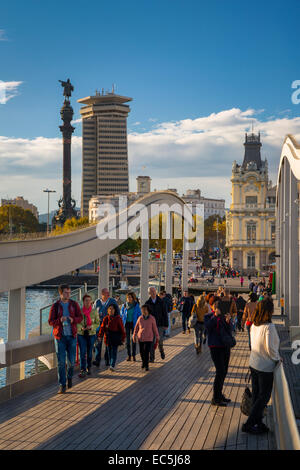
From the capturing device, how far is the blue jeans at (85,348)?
969cm

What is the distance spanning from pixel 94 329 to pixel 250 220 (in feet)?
233

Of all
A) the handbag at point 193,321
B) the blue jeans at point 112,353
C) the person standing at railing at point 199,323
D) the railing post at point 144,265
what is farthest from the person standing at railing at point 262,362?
the railing post at point 144,265

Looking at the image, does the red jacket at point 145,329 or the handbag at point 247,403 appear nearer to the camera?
the handbag at point 247,403

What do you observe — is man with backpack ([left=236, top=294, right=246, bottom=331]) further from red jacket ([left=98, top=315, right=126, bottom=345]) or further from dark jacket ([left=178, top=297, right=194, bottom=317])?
red jacket ([left=98, top=315, right=126, bottom=345])

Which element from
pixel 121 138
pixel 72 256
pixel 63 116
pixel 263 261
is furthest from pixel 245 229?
pixel 121 138

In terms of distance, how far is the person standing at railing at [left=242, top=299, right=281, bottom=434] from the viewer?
6.54 metres

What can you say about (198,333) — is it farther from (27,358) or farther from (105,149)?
(105,149)

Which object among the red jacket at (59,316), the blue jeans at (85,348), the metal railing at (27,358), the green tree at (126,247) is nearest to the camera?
the metal railing at (27,358)

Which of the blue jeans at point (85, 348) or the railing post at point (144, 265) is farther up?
the railing post at point (144, 265)

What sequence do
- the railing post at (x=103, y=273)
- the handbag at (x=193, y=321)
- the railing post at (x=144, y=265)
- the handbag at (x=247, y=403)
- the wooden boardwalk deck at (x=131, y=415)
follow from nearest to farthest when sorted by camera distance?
the wooden boardwalk deck at (x=131, y=415) < the handbag at (x=247, y=403) < the handbag at (x=193, y=321) < the railing post at (x=103, y=273) < the railing post at (x=144, y=265)

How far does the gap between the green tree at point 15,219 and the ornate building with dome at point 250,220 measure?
40276mm

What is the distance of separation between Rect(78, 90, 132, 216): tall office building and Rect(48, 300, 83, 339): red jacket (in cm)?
16800

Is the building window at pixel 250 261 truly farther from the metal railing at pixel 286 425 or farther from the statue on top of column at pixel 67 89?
the metal railing at pixel 286 425

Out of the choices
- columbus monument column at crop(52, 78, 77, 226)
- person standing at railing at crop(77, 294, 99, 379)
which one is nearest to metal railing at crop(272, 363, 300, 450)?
person standing at railing at crop(77, 294, 99, 379)
